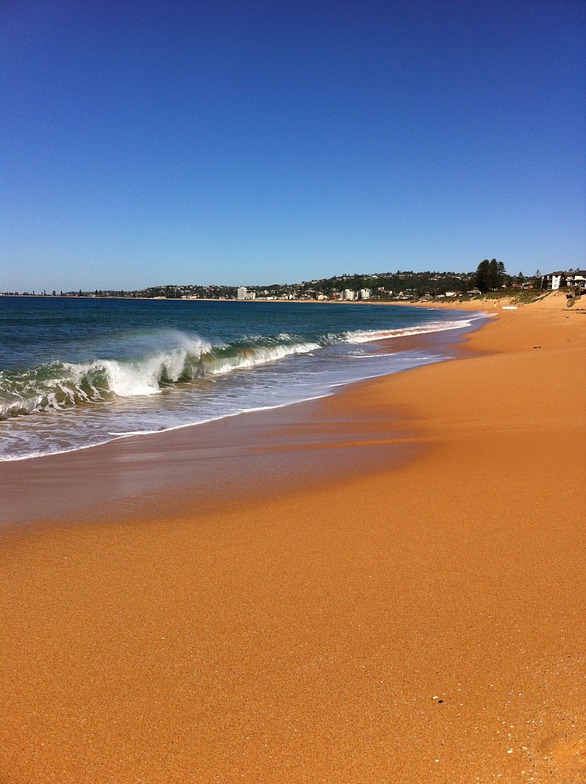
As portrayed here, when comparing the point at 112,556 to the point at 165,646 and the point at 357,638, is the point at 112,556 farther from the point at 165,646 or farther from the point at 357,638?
the point at 357,638

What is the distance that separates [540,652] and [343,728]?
3.01 feet

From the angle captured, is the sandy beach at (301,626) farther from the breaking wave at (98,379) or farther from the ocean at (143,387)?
the breaking wave at (98,379)

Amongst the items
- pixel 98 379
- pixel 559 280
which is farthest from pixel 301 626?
pixel 559 280

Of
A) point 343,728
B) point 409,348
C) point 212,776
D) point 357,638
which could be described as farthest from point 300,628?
point 409,348

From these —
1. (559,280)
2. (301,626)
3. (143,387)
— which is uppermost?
(559,280)

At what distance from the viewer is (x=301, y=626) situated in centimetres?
245

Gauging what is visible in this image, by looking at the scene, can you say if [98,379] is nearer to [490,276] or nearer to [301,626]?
[301,626]

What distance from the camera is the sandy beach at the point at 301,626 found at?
5.77 ft

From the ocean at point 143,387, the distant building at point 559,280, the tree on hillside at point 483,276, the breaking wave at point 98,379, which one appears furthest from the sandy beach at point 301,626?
the tree on hillside at point 483,276

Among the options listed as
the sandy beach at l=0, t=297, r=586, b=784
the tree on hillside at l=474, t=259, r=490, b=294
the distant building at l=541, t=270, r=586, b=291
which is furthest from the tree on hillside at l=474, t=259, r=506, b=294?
the sandy beach at l=0, t=297, r=586, b=784

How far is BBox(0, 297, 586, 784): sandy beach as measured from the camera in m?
1.76

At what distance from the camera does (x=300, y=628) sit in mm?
2432

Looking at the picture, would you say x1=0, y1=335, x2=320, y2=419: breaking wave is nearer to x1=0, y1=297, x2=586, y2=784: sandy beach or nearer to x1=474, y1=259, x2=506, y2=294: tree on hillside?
x1=0, y1=297, x2=586, y2=784: sandy beach

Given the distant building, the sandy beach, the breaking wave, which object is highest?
the distant building
